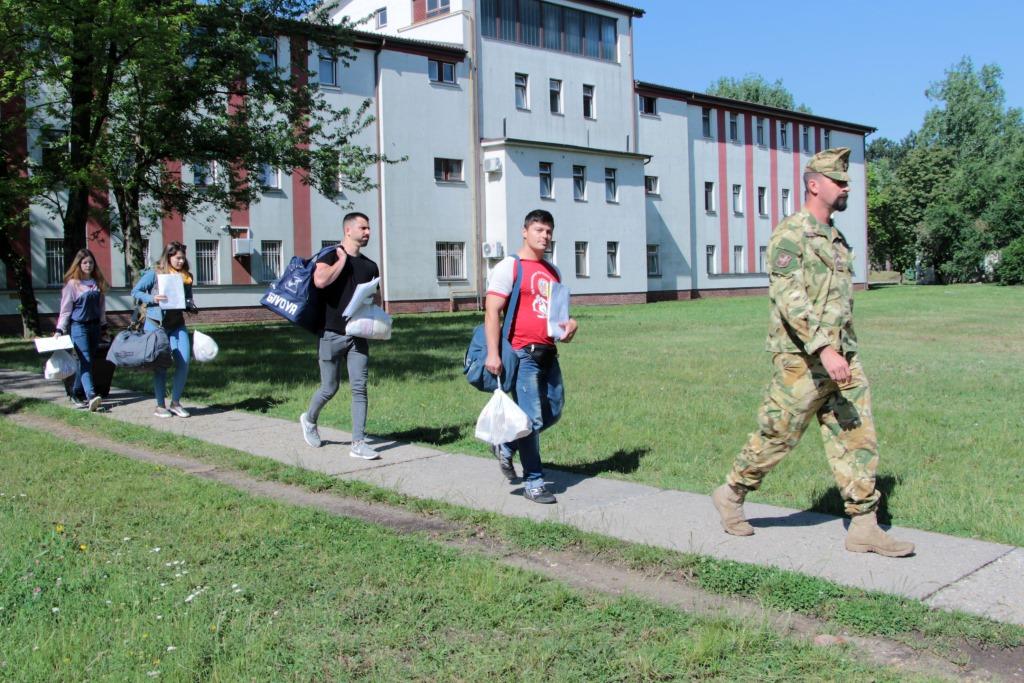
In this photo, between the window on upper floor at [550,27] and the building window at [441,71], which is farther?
the window on upper floor at [550,27]

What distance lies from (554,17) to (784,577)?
39576mm

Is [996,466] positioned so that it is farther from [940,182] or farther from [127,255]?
[940,182]

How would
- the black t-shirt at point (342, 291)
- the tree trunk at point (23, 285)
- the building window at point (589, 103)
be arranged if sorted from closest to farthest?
the black t-shirt at point (342, 291)
the tree trunk at point (23, 285)
the building window at point (589, 103)

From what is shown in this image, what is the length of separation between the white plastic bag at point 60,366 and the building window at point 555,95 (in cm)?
3229

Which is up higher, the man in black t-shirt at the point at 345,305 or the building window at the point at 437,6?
the building window at the point at 437,6

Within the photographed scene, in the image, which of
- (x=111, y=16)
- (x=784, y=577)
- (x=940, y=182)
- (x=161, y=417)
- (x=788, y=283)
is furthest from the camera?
(x=940, y=182)

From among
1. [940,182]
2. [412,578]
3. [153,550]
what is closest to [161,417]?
[153,550]

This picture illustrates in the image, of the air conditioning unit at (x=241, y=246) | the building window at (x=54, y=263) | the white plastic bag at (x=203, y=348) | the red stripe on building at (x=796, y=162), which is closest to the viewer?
the white plastic bag at (x=203, y=348)

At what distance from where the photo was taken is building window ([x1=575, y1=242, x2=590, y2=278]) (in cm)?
4184

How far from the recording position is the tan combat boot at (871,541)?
4.68m

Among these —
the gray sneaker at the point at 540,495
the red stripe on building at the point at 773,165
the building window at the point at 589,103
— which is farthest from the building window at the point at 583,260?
the gray sneaker at the point at 540,495

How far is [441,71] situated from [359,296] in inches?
1240

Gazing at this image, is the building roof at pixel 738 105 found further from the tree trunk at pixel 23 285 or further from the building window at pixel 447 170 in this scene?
the tree trunk at pixel 23 285

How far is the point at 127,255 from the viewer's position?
29.9 metres
